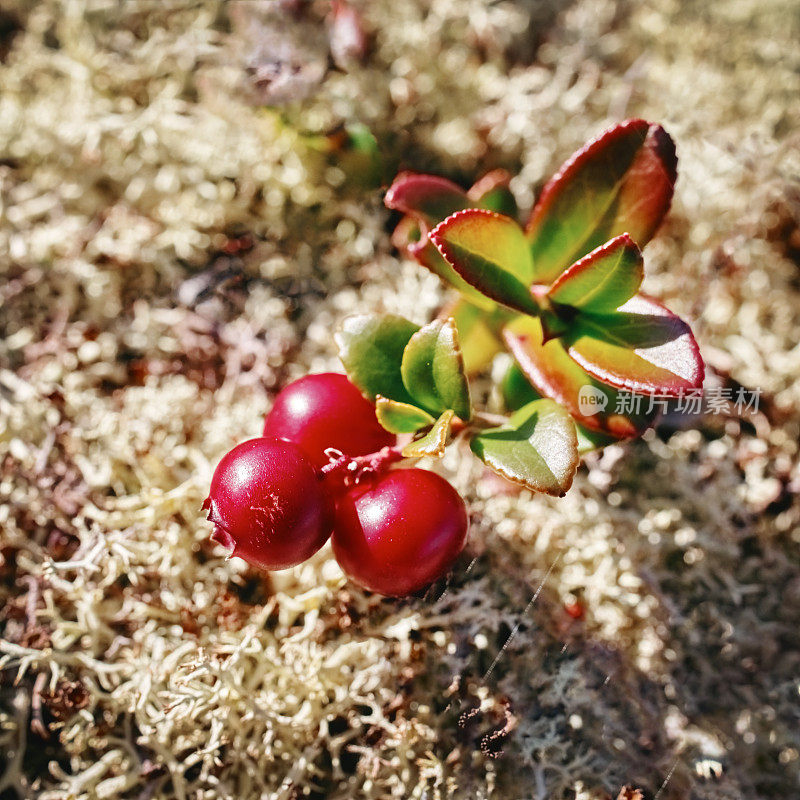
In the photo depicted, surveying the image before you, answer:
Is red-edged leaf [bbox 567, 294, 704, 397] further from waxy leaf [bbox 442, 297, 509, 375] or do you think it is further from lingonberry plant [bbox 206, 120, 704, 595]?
waxy leaf [bbox 442, 297, 509, 375]

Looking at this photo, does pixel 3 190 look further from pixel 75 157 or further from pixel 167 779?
pixel 167 779

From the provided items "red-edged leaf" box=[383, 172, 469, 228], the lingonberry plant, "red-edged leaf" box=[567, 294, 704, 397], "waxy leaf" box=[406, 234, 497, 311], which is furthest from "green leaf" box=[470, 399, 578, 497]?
"red-edged leaf" box=[383, 172, 469, 228]

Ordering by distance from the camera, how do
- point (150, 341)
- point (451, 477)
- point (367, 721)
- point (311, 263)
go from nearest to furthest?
point (367, 721) → point (451, 477) → point (150, 341) → point (311, 263)

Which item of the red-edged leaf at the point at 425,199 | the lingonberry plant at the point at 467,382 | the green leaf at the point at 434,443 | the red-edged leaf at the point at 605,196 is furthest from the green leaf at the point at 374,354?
the red-edged leaf at the point at 605,196

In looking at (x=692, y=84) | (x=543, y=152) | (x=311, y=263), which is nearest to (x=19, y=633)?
(x=311, y=263)

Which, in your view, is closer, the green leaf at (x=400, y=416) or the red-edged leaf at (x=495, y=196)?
the green leaf at (x=400, y=416)

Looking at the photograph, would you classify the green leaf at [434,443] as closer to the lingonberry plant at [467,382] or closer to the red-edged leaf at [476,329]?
the lingonberry plant at [467,382]

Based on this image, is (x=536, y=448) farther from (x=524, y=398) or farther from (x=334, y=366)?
(x=334, y=366)
